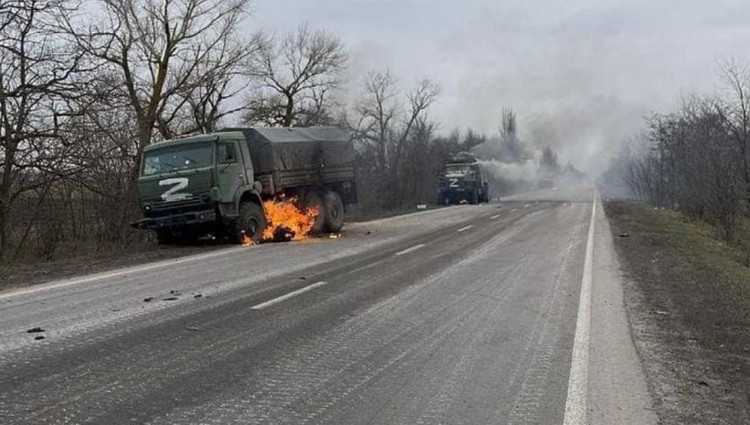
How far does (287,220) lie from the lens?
57.1ft

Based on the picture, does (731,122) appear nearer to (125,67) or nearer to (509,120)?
(125,67)

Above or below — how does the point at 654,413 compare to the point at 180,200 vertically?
below

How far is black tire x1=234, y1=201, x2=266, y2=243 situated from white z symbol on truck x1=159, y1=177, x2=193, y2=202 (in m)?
1.37

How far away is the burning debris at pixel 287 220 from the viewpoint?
16.7 m

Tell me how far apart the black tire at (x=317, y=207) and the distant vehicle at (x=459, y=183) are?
90.9ft

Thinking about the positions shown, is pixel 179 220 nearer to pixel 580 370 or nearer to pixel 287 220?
pixel 287 220

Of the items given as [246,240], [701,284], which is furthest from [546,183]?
[701,284]

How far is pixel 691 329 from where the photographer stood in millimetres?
6656

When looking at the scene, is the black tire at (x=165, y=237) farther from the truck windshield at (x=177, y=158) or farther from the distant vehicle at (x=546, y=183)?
the distant vehicle at (x=546, y=183)

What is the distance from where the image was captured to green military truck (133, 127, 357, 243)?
1471 cm

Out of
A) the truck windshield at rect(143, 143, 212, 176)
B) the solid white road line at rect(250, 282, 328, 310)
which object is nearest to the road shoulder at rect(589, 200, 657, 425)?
the solid white road line at rect(250, 282, 328, 310)

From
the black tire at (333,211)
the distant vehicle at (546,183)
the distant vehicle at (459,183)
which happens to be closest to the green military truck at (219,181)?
the black tire at (333,211)

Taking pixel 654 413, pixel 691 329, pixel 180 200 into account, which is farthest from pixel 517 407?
pixel 180 200

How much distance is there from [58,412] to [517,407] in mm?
2874
